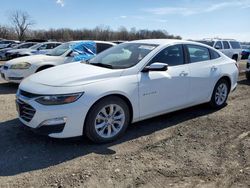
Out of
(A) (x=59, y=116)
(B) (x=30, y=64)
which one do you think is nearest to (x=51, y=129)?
(A) (x=59, y=116)

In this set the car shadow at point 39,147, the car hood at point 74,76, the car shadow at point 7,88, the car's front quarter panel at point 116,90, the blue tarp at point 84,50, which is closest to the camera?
the car shadow at point 39,147

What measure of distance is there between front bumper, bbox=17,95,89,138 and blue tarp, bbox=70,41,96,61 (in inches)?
220

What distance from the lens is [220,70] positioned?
22.2ft

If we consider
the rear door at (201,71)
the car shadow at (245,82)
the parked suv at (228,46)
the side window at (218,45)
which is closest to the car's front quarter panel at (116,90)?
the rear door at (201,71)

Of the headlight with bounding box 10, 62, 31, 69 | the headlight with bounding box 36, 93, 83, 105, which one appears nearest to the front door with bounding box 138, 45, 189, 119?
the headlight with bounding box 36, 93, 83, 105

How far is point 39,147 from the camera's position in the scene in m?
4.62

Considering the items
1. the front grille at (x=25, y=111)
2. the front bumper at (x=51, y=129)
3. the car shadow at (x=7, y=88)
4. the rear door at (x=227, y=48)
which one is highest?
the rear door at (x=227, y=48)

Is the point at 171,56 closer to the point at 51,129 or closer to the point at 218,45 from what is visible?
the point at 51,129

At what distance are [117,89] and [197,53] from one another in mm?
2460

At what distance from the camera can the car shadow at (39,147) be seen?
13.5ft

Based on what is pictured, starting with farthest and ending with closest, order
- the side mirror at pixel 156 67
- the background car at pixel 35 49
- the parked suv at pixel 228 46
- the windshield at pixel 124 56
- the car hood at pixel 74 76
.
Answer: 1. the parked suv at pixel 228 46
2. the background car at pixel 35 49
3. the windshield at pixel 124 56
4. the side mirror at pixel 156 67
5. the car hood at pixel 74 76

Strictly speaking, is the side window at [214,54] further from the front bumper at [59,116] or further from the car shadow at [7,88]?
the car shadow at [7,88]

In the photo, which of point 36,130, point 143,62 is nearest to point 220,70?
point 143,62

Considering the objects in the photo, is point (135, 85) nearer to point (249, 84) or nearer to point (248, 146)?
point (248, 146)
